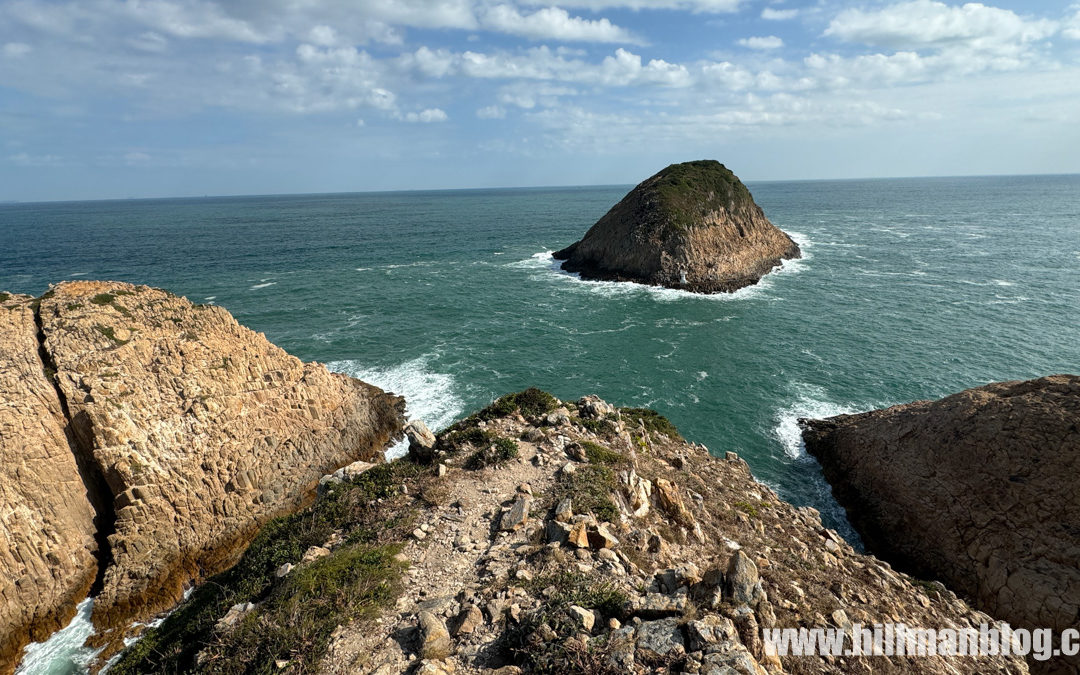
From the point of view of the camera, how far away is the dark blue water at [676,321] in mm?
39094

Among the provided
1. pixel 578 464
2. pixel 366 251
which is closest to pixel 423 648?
pixel 578 464

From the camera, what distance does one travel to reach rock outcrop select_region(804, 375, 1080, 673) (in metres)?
20.5

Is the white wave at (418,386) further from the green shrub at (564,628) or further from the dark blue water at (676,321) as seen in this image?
the green shrub at (564,628)

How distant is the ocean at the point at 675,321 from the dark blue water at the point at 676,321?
26 centimetres


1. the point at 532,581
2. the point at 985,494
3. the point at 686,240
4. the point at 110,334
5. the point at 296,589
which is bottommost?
the point at 985,494

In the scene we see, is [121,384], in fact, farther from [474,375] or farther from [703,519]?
[703,519]

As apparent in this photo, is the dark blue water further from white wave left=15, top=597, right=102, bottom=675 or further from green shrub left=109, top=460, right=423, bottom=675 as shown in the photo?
white wave left=15, top=597, right=102, bottom=675

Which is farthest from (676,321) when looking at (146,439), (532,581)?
(146,439)

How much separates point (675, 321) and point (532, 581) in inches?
1947

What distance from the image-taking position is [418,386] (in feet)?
135

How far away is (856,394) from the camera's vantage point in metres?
38.9

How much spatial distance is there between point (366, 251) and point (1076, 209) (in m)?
219

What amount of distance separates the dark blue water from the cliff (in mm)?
14207

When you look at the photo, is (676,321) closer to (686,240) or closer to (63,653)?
(686,240)
